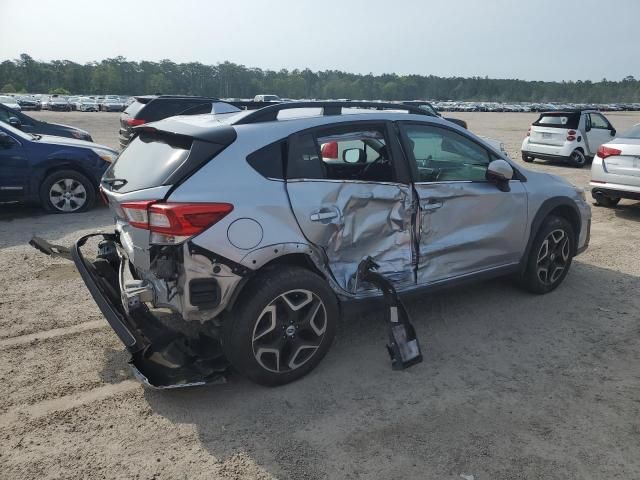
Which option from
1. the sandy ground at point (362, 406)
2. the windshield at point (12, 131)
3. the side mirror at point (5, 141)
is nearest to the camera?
the sandy ground at point (362, 406)

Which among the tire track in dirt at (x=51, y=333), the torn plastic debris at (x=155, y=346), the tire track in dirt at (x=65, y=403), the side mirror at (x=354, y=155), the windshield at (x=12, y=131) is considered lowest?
the tire track in dirt at (x=65, y=403)

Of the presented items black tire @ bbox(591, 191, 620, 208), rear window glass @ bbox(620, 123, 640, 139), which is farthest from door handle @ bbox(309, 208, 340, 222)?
black tire @ bbox(591, 191, 620, 208)

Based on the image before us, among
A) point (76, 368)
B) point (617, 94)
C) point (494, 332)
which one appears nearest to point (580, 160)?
point (494, 332)

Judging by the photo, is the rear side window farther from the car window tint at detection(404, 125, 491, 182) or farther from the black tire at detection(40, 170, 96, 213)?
the black tire at detection(40, 170, 96, 213)

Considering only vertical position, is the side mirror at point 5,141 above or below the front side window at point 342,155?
below

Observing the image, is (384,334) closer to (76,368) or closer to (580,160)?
(76,368)

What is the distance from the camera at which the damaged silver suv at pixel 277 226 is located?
302cm

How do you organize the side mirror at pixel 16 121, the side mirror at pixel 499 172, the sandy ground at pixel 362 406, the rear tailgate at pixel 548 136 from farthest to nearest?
the rear tailgate at pixel 548 136
the side mirror at pixel 16 121
the side mirror at pixel 499 172
the sandy ground at pixel 362 406

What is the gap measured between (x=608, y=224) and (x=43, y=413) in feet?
26.0

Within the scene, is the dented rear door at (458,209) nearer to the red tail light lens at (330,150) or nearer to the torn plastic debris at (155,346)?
the red tail light lens at (330,150)

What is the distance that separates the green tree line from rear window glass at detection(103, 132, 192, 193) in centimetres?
11488

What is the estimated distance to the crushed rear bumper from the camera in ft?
10.1

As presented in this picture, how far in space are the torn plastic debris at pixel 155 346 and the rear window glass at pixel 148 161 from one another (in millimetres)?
656

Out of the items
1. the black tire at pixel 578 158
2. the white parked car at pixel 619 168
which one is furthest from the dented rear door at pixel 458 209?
the black tire at pixel 578 158
